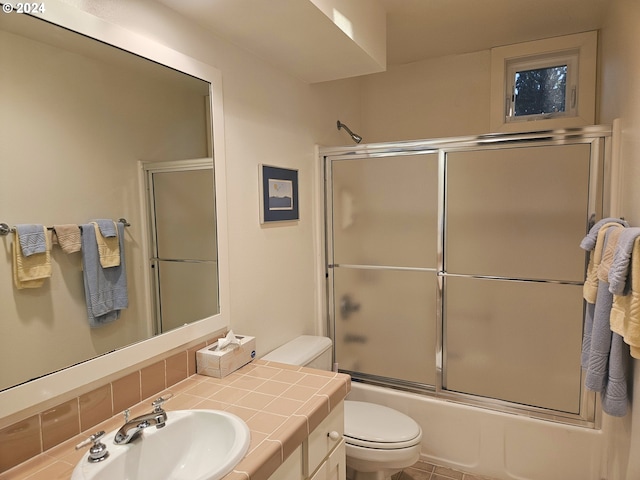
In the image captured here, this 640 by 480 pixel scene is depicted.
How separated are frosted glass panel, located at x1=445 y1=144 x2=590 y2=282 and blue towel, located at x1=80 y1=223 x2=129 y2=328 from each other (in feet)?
5.52

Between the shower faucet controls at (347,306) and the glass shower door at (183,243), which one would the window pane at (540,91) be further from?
the glass shower door at (183,243)

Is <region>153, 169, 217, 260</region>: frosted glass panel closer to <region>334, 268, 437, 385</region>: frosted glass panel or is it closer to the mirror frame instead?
the mirror frame

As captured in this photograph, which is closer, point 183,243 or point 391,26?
point 183,243

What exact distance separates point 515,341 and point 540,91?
67.1 inches

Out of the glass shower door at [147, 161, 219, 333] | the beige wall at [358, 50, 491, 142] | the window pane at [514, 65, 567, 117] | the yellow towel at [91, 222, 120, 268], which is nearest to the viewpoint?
the yellow towel at [91, 222, 120, 268]

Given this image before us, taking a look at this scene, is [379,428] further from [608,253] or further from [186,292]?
[608,253]

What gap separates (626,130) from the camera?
1.72 m

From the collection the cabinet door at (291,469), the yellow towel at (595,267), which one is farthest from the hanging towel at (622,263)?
the cabinet door at (291,469)

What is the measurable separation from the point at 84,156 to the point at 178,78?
1.64ft

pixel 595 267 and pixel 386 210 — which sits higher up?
pixel 386 210

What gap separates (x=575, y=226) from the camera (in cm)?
198

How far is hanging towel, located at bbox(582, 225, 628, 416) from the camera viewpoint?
1575 mm

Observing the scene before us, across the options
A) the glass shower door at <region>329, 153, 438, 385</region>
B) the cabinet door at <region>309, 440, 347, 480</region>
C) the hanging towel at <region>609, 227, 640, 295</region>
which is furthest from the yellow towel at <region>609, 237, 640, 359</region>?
the cabinet door at <region>309, 440, 347, 480</region>

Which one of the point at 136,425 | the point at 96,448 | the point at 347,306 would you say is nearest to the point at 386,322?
the point at 347,306
